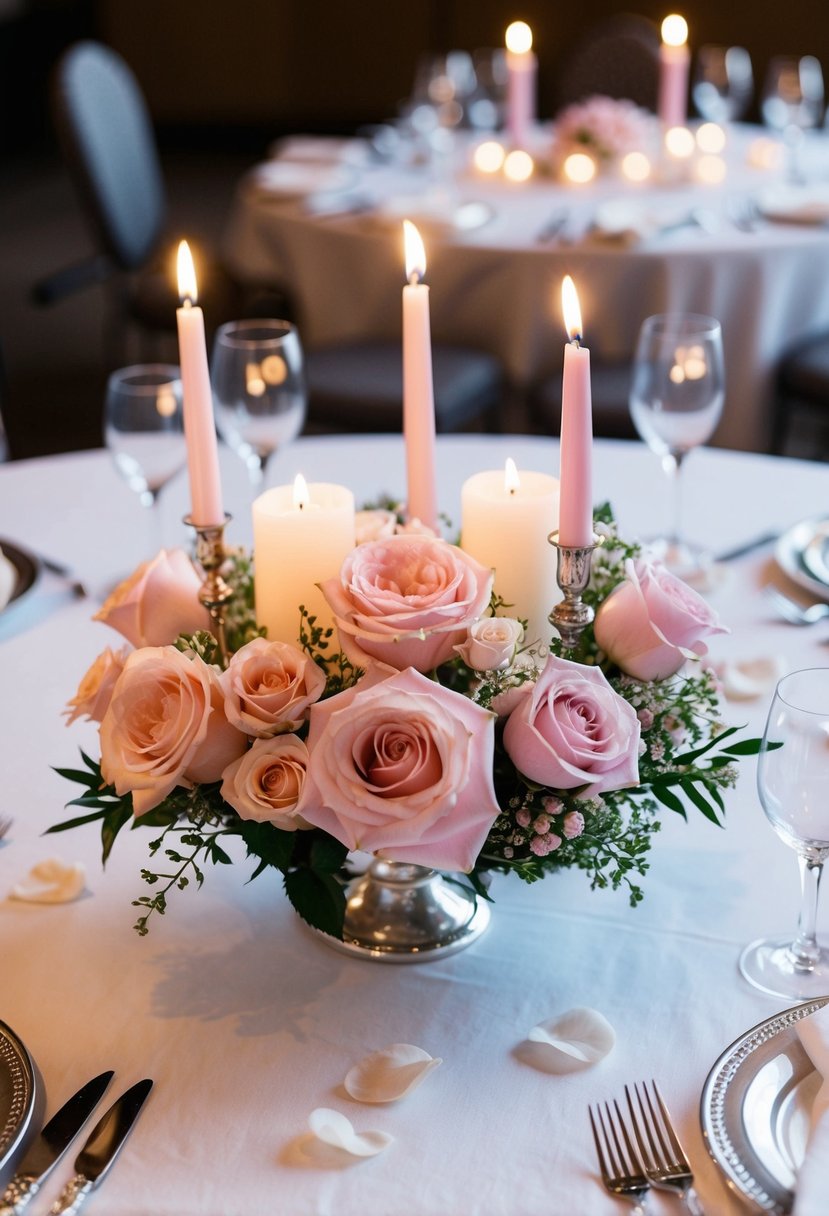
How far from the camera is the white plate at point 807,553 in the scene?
1407 mm

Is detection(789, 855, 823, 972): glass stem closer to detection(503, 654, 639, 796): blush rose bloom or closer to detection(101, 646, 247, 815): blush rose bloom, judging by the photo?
detection(503, 654, 639, 796): blush rose bloom

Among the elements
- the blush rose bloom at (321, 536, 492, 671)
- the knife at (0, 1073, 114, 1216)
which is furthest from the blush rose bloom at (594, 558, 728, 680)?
the knife at (0, 1073, 114, 1216)

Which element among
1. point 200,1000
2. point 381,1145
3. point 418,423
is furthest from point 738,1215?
point 418,423

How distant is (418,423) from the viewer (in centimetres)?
100

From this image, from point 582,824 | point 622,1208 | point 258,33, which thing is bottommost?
point 258,33

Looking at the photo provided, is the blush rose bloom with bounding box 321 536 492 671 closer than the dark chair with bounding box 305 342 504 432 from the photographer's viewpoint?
Yes

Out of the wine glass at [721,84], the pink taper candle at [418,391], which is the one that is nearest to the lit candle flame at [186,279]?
the pink taper candle at [418,391]

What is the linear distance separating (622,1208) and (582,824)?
0.22m

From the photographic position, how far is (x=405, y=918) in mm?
967

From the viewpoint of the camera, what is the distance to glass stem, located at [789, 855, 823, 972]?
0.89 metres

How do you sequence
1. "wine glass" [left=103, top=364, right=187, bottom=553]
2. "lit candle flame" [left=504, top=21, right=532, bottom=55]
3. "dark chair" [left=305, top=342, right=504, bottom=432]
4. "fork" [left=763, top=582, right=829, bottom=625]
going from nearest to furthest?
"fork" [left=763, top=582, right=829, bottom=625], "wine glass" [left=103, top=364, right=187, bottom=553], "dark chair" [left=305, top=342, right=504, bottom=432], "lit candle flame" [left=504, top=21, right=532, bottom=55]

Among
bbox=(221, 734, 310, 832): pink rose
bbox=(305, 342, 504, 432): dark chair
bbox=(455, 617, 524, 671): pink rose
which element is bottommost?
bbox=(305, 342, 504, 432): dark chair

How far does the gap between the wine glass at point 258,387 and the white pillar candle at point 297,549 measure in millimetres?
625

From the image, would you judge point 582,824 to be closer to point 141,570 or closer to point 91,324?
point 141,570
